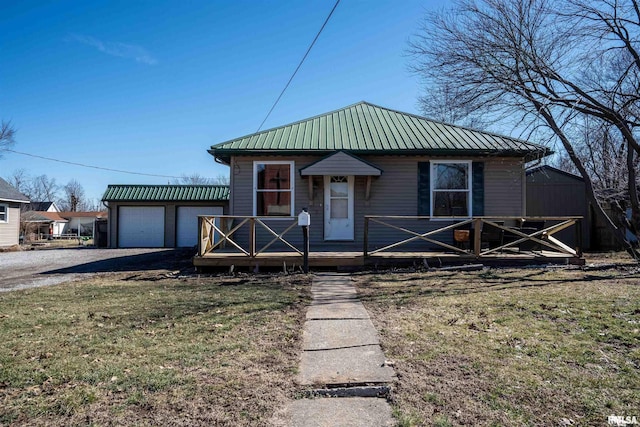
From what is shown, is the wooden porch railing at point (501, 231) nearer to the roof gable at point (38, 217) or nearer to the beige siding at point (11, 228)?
the beige siding at point (11, 228)

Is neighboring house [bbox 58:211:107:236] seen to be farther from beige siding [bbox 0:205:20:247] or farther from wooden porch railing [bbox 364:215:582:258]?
wooden porch railing [bbox 364:215:582:258]

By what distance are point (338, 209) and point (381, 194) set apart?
4.16ft

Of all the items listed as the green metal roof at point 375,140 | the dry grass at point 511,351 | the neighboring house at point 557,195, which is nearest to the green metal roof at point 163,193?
the green metal roof at point 375,140

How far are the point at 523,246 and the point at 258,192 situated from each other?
23.3 feet

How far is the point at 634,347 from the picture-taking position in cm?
387

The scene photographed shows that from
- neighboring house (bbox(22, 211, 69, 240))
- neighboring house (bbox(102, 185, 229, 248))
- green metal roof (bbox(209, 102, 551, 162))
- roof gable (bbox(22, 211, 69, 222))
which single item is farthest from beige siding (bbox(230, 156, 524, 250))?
roof gable (bbox(22, 211, 69, 222))

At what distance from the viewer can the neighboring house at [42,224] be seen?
94.5 ft

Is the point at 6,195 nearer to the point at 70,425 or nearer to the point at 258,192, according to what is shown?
the point at 258,192

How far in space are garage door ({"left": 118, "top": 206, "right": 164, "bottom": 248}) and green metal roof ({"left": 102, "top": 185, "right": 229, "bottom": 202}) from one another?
25.4 inches

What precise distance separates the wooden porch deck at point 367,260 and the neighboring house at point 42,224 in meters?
25.8

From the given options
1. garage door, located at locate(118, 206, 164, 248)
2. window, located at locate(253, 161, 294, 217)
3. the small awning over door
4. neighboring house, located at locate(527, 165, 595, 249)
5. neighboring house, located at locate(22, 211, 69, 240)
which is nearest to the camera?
the small awning over door

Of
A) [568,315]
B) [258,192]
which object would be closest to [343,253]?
[258,192]

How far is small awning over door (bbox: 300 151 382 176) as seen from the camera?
33.4ft

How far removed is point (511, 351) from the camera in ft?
12.5
